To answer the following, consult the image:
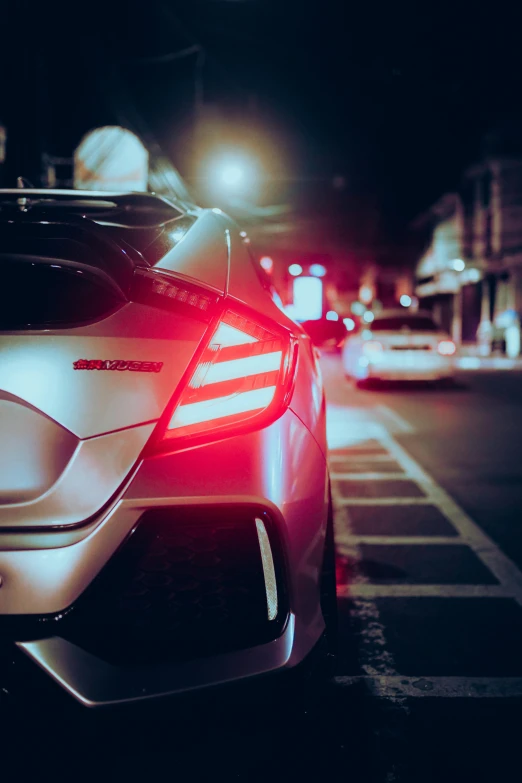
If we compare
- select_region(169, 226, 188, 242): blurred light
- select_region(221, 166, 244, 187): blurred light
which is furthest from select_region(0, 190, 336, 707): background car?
select_region(221, 166, 244, 187): blurred light

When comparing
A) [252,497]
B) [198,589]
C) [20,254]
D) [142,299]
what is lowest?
[198,589]

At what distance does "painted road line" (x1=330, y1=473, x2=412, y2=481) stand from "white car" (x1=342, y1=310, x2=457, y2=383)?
916 centimetres

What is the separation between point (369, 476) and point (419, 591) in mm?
3323

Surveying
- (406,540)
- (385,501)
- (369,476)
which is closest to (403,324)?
(369,476)

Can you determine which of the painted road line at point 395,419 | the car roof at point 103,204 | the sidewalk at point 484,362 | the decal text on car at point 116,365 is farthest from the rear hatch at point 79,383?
the sidewalk at point 484,362

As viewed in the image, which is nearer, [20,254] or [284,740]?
[20,254]

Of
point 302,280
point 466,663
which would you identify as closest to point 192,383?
point 466,663

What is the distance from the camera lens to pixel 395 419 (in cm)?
1155

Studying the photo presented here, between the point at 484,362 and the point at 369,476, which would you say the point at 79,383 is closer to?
the point at 369,476

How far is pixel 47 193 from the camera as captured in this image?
9.38 ft

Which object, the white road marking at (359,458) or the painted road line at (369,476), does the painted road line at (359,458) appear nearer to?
the white road marking at (359,458)

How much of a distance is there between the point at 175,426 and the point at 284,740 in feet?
3.84

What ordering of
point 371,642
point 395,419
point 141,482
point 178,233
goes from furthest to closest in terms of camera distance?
point 395,419 → point 371,642 → point 178,233 → point 141,482

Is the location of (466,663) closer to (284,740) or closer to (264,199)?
(284,740)
